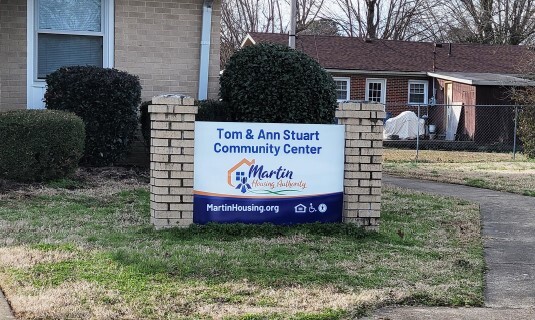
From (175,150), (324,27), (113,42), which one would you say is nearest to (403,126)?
(113,42)

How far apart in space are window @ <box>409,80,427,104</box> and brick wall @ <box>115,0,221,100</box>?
2082 centimetres

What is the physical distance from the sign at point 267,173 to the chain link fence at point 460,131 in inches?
811

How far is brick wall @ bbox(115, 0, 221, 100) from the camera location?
13562mm

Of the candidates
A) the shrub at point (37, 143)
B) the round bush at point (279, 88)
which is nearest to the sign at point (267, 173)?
the shrub at point (37, 143)

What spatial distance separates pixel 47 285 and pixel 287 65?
6.98 m

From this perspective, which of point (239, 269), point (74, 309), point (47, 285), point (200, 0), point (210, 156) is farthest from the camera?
point (200, 0)

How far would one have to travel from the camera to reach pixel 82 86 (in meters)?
11.9

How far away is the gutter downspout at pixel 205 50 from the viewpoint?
13.9 meters

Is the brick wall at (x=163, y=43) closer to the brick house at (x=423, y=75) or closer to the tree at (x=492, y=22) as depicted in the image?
the brick house at (x=423, y=75)

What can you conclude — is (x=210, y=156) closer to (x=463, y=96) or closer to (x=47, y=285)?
(x=47, y=285)

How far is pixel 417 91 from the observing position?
33781 millimetres

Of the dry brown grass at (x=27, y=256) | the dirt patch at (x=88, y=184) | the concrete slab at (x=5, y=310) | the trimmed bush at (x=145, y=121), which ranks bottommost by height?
the concrete slab at (x=5, y=310)

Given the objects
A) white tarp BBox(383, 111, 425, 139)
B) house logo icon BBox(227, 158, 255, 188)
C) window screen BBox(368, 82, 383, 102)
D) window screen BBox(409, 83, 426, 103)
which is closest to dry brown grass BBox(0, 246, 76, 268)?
house logo icon BBox(227, 158, 255, 188)

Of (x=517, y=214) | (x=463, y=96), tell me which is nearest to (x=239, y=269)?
(x=517, y=214)
